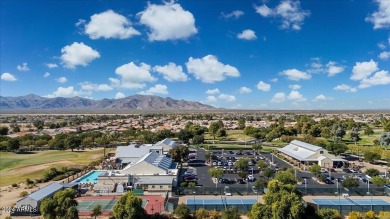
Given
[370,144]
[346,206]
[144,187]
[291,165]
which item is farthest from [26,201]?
[370,144]

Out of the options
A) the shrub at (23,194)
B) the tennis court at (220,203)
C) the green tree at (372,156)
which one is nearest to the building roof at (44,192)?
the shrub at (23,194)

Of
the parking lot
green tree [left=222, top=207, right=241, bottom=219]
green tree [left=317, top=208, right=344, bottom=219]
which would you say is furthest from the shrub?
green tree [left=317, top=208, right=344, bottom=219]

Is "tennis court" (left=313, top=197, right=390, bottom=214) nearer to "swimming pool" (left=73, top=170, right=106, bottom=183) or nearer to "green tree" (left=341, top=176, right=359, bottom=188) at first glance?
"green tree" (left=341, top=176, right=359, bottom=188)

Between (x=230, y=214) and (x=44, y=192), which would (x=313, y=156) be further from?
(x=44, y=192)

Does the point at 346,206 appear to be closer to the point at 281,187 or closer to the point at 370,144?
the point at 281,187

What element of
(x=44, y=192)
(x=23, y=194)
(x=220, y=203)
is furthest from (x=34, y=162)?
(x=220, y=203)
